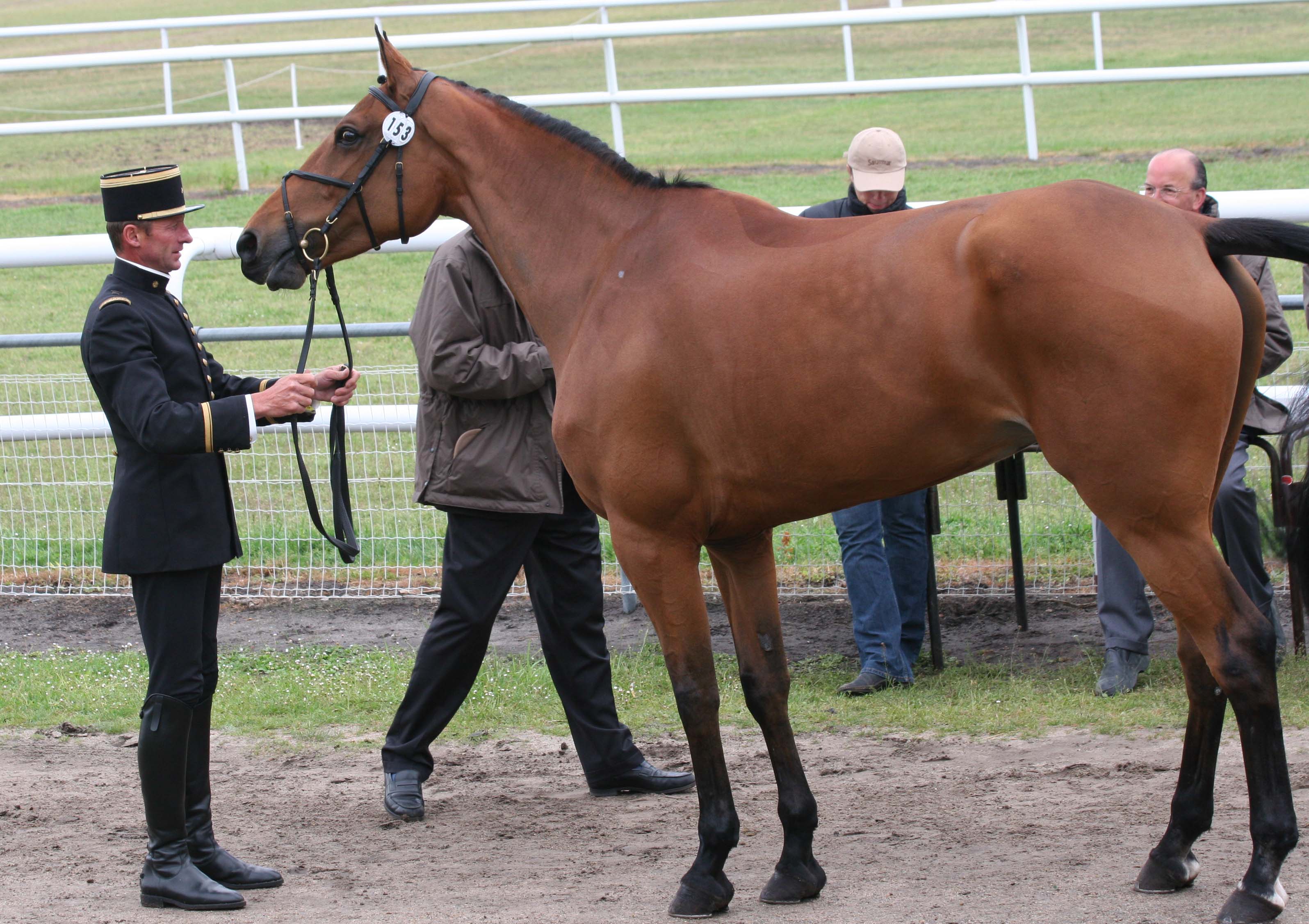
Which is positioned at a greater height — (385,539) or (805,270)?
(805,270)

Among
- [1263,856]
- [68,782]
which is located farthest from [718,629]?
[1263,856]

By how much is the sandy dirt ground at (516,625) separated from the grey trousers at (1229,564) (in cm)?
42

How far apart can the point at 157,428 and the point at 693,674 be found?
60.5 inches

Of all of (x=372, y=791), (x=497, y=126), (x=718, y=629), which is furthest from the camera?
(x=718, y=629)

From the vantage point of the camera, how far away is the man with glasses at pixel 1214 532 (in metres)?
5.15

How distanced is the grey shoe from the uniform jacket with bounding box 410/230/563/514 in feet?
7.17

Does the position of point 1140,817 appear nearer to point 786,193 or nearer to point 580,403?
point 580,403

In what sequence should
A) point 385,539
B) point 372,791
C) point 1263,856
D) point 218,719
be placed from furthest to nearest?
1. point 385,539
2. point 218,719
3. point 372,791
4. point 1263,856

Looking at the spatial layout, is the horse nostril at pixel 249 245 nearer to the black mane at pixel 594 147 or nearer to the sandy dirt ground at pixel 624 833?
the black mane at pixel 594 147

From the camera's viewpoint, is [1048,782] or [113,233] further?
[1048,782]

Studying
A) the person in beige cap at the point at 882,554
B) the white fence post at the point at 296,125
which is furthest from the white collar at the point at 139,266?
the white fence post at the point at 296,125

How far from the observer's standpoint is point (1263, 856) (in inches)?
132

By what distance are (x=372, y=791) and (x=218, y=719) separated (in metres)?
0.98

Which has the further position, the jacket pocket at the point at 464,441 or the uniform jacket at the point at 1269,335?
the uniform jacket at the point at 1269,335
